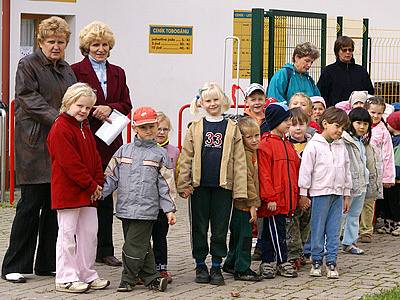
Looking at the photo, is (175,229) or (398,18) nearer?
(175,229)

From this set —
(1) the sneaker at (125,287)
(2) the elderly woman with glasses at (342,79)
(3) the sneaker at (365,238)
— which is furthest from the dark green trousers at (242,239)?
(2) the elderly woman with glasses at (342,79)

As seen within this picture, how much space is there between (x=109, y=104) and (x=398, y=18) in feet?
34.9

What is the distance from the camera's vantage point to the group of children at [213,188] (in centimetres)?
888

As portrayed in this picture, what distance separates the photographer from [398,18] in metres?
19.6

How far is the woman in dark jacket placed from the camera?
922cm

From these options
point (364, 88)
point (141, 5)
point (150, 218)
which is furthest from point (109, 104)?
point (141, 5)

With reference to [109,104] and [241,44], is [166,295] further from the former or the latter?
[241,44]

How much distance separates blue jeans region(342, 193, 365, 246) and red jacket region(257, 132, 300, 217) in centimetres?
161

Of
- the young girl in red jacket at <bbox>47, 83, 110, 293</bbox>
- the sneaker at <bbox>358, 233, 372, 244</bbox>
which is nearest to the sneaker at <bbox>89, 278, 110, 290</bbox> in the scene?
the young girl in red jacket at <bbox>47, 83, 110, 293</bbox>

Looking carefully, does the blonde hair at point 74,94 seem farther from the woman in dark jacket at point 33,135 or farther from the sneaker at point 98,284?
the sneaker at point 98,284

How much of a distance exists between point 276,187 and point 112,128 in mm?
1530

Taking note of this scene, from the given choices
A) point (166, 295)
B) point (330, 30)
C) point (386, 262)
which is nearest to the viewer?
point (166, 295)

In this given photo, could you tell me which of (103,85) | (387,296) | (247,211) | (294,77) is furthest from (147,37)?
(387,296)

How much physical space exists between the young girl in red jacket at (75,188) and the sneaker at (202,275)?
0.83 m
